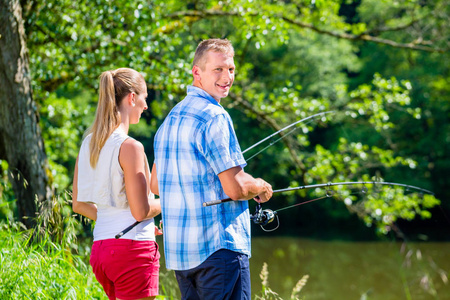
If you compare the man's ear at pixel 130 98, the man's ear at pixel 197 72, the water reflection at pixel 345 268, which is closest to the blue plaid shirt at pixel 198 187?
the man's ear at pixel 197 72

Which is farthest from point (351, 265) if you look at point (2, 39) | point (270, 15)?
point (2, 39)

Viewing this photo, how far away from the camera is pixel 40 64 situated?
534cm

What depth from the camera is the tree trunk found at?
3.92 meters

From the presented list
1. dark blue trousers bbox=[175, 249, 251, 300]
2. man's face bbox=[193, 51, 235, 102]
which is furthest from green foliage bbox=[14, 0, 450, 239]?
man's face bbox=[193, 51, 235, 102]

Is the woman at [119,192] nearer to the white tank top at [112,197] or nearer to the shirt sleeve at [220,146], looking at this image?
the white tank top at [112,197]

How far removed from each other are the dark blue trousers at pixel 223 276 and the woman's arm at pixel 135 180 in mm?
318

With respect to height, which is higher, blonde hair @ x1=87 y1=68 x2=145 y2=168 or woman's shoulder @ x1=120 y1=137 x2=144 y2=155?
blonde hair @ x1=87 y1=68 x2=145 y2=168

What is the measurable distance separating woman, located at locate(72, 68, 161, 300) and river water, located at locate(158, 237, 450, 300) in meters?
7.07

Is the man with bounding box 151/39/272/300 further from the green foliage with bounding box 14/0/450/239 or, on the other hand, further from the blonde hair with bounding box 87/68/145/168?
the green foliage with bounding box 14/0/450/239

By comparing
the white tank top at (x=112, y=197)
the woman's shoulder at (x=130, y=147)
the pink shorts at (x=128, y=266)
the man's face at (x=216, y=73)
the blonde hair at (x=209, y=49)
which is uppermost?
the blonde hair at (x=209, y=49)

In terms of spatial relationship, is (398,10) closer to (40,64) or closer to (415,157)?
(415,157)

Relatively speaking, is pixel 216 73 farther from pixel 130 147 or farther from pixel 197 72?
pixel 130 147

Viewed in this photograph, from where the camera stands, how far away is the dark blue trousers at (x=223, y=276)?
184 centimetres

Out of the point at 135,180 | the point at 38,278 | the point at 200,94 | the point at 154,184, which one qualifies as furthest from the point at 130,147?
the point at 38,278
